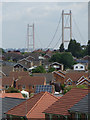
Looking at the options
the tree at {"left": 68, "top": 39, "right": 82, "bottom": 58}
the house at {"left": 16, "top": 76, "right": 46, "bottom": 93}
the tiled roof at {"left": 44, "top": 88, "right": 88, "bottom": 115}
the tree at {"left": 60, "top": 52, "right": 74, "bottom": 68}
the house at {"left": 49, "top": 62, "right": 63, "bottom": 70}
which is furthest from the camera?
the tree at {"left": 68, "top": 39, "right": 82, "bottom": 58}

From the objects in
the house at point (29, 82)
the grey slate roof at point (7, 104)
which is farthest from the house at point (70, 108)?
the house at point (29, 82)

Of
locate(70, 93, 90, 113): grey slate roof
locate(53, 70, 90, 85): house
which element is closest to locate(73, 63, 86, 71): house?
locate(53, 70, 90, 85): house

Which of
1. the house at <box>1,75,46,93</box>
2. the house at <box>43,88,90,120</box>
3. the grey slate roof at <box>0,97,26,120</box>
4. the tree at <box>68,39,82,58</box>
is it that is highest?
the tree at <box>68,39,82,58</box>

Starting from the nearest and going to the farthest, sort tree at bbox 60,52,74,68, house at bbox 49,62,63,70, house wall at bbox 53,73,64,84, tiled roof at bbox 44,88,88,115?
tiled roof at bbox 44,88,88,115 → house wall at bbox 53,73,64,84 → house at bbox 49,62,63,70 → tree at bbox 60,52,74,68

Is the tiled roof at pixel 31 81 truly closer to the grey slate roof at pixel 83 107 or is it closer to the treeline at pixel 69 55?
the treeline at pixel 69 55

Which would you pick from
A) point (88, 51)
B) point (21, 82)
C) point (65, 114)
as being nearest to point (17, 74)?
point (21, 82)

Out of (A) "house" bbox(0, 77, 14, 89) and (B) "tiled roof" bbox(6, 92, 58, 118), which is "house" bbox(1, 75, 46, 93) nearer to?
(A) "house" bbox(0, 77, 14, 89)
